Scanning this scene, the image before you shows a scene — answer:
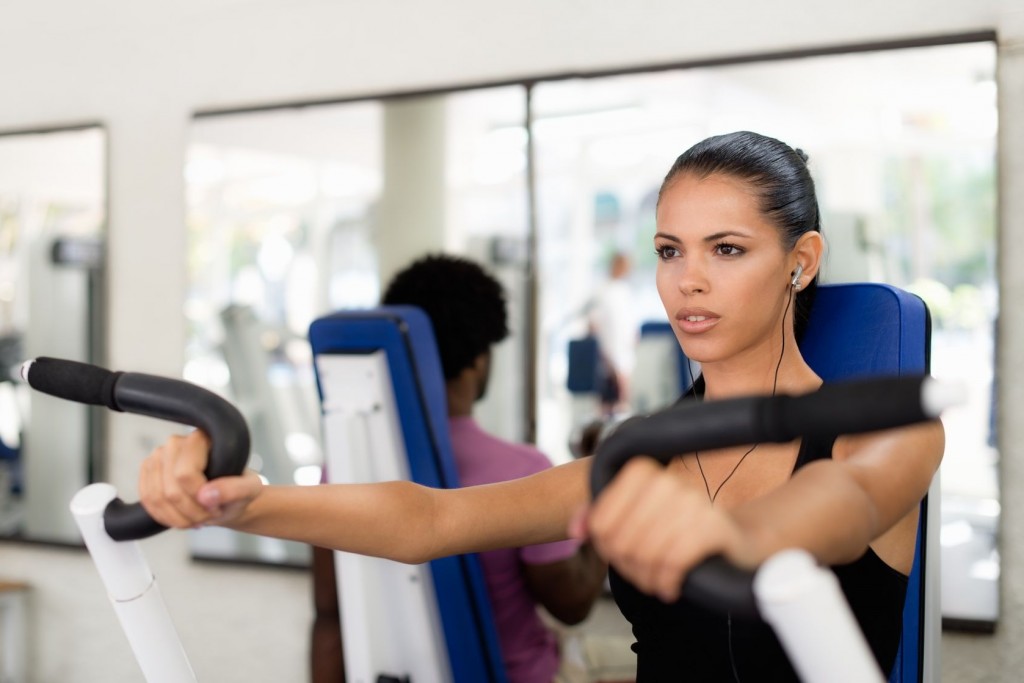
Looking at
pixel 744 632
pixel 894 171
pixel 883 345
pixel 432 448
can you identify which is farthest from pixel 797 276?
pixel 894 171

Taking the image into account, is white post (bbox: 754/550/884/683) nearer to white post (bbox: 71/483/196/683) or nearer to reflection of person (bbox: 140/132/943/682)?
reflection of person (bbox: 140/132/943/682)

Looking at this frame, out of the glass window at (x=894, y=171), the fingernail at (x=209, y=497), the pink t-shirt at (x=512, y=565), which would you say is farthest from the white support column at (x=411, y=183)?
the fingernail at (x=209, y=497)

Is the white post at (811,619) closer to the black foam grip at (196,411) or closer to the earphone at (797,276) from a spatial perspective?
the black foam grip at (196,411)

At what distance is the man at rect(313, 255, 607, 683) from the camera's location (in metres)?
1.86

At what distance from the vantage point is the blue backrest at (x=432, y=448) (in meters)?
1.65

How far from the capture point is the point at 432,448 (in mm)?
1654

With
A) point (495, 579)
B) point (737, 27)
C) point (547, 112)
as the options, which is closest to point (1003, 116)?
point (737, 27)

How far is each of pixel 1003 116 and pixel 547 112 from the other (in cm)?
108

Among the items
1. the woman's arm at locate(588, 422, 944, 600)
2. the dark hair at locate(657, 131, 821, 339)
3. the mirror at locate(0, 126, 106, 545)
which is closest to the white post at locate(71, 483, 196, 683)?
the woman's arm at locate(588, 422, 944, 600)

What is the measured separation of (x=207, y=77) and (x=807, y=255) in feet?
7.71

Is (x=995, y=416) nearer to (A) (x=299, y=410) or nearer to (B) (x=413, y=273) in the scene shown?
(B) (x=413, y=273)

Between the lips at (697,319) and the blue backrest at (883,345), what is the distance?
0.22m

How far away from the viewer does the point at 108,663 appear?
3330 mm

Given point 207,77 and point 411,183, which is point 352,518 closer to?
point 411,183
